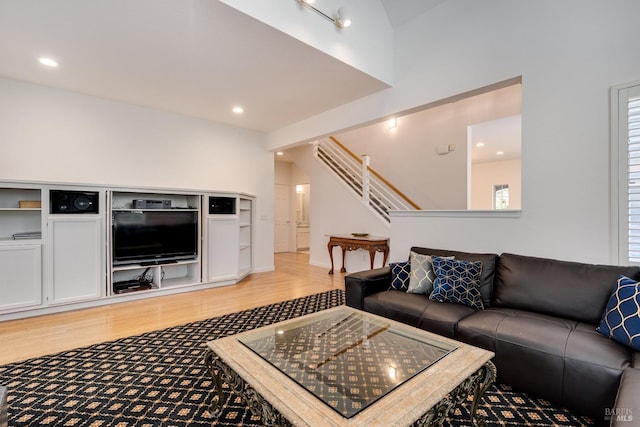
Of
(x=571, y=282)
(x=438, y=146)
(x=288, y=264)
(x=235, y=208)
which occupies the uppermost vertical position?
(x=438, y=146)

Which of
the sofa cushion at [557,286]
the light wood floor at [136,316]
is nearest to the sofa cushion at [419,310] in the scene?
the sofa cushion at [557,286]

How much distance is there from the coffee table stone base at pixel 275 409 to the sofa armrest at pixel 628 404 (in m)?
0.46

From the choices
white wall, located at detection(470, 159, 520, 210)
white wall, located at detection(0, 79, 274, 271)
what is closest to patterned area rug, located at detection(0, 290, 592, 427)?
white wall, located at detection(0, 79, 274, 271)

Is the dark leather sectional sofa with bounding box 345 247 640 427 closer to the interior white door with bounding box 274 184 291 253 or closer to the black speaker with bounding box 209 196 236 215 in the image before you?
the black speaker with bounding box 209 196 236 215

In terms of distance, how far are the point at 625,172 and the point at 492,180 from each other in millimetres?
7085

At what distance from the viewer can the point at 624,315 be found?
1762 mm

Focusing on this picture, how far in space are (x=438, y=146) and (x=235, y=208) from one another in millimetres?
3899

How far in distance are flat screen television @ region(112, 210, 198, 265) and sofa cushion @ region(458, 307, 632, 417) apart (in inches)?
150

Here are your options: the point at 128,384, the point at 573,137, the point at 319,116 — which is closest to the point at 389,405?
the point at 128,384

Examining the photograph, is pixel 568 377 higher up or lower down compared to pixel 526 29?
lower down

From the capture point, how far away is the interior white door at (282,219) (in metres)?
8.95

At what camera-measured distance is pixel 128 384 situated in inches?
79.4

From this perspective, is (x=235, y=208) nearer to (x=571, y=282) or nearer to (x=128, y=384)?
(x=128, y=384)

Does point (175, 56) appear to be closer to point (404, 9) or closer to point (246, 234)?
point (404, 9)
